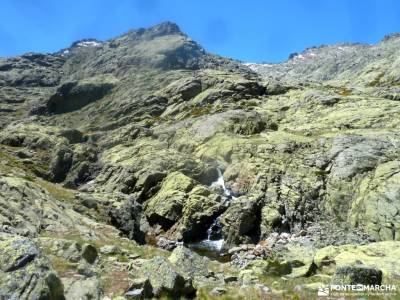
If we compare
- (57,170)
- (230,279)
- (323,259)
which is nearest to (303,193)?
(323,259)

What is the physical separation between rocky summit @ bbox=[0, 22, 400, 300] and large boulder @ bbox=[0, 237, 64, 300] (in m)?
0.05

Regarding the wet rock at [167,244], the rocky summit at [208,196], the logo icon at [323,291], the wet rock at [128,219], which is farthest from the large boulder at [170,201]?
the logo icon at [323,291]

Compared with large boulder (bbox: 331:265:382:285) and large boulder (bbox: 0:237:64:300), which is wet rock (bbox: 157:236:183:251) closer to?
large boulder (bbox: 331:265:382:285)

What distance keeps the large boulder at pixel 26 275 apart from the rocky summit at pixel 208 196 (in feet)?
0.15

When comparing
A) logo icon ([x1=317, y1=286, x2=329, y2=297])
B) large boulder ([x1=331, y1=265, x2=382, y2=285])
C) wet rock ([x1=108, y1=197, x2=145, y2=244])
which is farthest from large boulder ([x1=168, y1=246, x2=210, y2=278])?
wet rock ([x1=108, y1=197, x2=145, y2=244])

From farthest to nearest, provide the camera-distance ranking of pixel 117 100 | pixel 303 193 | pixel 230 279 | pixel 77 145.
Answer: pixel 117 100 < pixel 77 145 < pixel 303 193 < pixel 230 279

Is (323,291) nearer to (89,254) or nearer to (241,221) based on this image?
(89,254)

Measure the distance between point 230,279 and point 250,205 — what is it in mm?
→ 34116

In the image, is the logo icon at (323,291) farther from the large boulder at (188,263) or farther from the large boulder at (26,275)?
the large boulder at (26,275)

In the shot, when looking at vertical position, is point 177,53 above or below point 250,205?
above

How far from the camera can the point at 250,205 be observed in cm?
5753

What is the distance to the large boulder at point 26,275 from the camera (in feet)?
48.8

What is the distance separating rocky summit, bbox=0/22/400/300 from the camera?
66.2 ft

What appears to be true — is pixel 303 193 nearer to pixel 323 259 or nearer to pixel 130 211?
pixel 130 211
